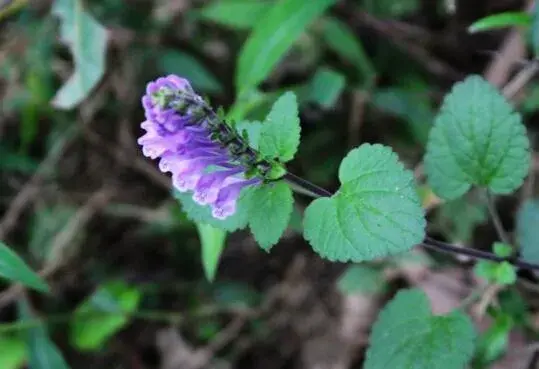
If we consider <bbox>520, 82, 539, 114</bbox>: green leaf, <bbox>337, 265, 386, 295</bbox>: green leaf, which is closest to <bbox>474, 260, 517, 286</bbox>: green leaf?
<bbox>337, 265, 386, 295</bbox>: green leaf

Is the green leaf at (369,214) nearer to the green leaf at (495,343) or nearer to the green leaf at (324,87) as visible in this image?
the green leaf at (495,343)

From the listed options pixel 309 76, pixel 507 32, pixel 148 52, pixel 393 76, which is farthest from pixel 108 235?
pixel 507 32

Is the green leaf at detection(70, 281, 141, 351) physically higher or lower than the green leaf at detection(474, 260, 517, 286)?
lower

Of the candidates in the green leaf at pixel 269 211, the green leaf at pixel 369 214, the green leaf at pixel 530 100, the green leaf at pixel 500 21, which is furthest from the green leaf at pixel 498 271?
the green leaf at pixel 530 100

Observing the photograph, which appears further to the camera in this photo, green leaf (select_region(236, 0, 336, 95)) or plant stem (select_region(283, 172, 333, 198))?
green leaf (select_region(236, 0, 336, 95))

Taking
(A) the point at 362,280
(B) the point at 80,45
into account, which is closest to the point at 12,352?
(B) the point at 80,45

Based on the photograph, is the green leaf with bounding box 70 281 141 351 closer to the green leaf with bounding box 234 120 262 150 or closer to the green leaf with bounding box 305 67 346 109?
the green leaf with bounding box 305 67 346 109
